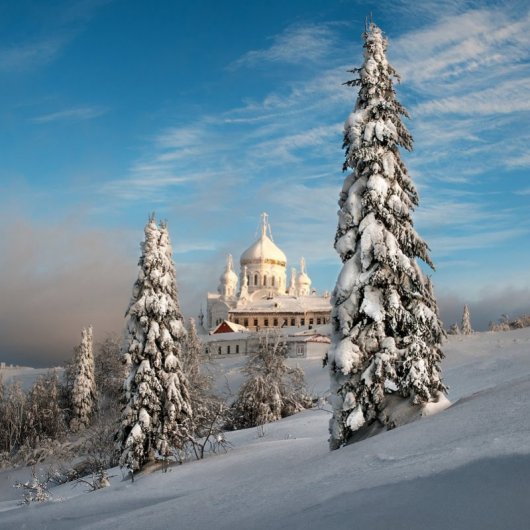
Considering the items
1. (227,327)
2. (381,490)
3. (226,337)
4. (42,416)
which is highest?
(227,327)

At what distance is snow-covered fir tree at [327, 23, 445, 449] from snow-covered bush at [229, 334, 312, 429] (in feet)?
98.0

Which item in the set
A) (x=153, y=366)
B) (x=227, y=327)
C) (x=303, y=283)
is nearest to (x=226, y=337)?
(x=227, y=327)

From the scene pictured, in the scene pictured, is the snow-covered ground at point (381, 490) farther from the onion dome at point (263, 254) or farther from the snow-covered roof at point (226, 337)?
the onion dome at point (263, 254)

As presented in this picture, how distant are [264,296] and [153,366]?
3673 inches

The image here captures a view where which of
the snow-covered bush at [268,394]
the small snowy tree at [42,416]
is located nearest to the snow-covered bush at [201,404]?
the snow-covered bush at [268,394]

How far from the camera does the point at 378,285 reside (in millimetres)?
19609

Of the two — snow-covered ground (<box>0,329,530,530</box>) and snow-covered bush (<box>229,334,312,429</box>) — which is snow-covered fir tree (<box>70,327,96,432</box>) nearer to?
snow-covered bush (<box>229,334,312,429</box>)

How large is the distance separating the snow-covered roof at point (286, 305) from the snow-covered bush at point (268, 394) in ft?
181

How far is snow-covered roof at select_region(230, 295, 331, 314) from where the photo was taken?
11531 centimetres

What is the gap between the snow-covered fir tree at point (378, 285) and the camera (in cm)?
1852

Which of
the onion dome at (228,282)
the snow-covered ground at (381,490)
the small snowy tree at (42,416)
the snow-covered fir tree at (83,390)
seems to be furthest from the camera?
the onion dome at (228,282)

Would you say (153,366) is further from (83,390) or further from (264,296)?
(264,296)

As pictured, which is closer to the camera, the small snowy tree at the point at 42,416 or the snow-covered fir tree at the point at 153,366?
the snow-covered fir tree at the point at 153,366

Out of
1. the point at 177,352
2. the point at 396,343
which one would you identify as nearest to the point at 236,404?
the point at 177,352
